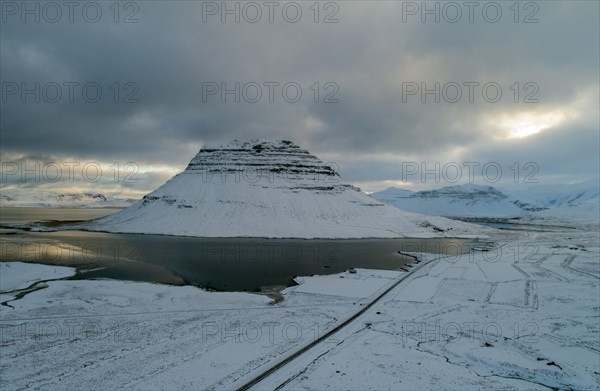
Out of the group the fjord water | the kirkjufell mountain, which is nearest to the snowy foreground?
the fjord water

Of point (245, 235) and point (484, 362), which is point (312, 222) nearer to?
point (245, 235)

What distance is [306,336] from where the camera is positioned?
17438 mm

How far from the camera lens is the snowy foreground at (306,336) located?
13.3m

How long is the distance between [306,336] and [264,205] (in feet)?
251

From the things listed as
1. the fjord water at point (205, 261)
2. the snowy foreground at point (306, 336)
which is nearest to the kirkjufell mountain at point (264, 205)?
the fjord water at point (205, 261)

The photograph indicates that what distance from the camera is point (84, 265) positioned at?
37.4 meters

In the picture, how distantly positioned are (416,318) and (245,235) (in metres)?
57.2

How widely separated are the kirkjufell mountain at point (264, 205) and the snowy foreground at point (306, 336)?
5049 centimetres

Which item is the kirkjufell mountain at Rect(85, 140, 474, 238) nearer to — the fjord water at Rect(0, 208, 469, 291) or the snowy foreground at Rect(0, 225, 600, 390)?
the fjord water at Rect(0, 208, 469, 291)

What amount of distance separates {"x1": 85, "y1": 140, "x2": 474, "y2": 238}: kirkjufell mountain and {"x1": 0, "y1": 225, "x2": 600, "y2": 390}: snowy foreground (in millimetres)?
50488

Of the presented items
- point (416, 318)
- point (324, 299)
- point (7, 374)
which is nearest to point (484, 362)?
point (416, 318)

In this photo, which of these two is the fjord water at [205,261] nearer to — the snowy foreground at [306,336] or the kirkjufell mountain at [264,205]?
the snowy foreground at [306,336]

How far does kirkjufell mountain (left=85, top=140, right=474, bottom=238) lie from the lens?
81188 mm

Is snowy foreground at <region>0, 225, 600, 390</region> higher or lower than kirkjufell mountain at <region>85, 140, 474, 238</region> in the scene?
lower
